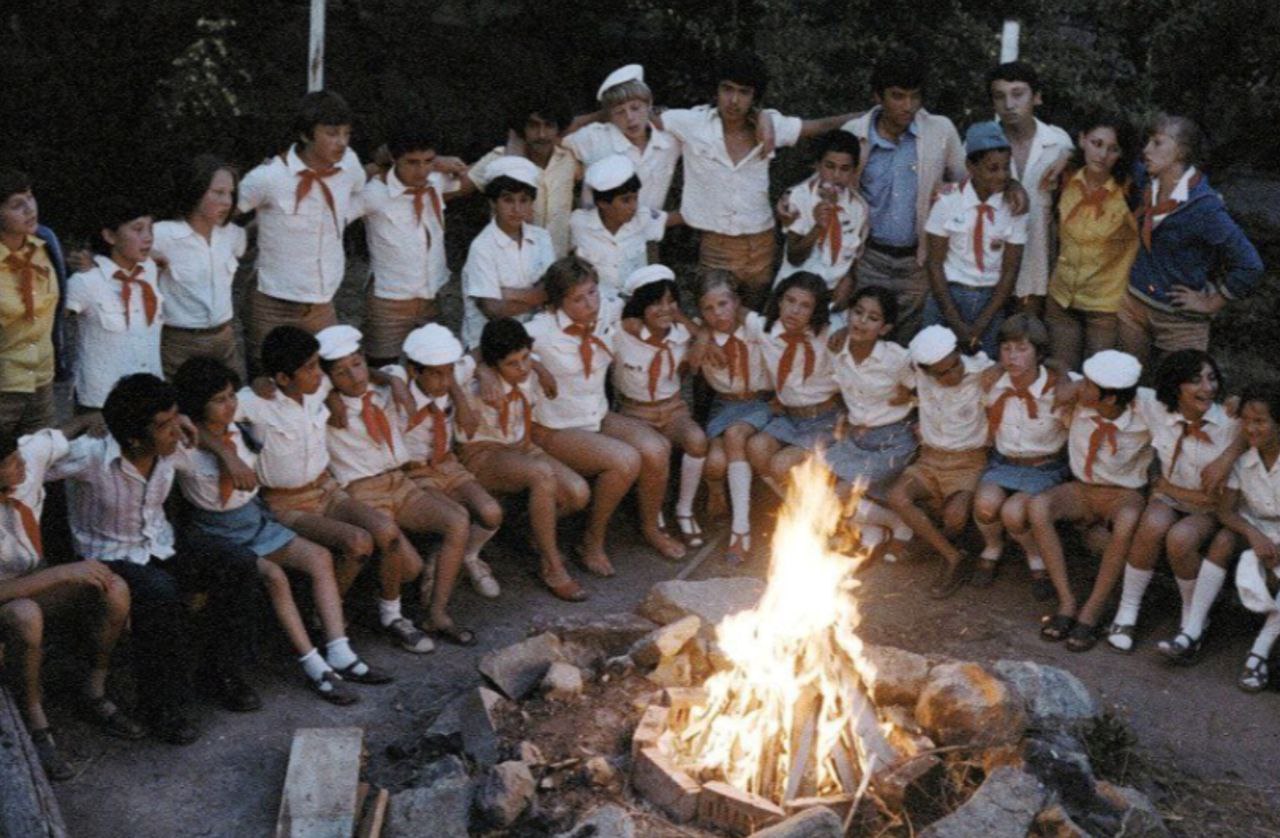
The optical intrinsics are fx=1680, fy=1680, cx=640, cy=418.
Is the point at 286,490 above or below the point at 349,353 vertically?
below

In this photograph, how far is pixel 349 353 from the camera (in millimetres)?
7480

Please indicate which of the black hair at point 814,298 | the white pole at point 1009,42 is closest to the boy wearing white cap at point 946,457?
the black hair at point 814,298

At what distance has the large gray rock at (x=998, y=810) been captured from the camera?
228 inches

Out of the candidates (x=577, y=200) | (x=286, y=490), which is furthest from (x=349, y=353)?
(x=577, y=200)

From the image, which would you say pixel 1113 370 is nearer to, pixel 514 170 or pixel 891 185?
pixel 891 185

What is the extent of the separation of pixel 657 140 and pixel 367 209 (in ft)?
5.23

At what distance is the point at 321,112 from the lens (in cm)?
780

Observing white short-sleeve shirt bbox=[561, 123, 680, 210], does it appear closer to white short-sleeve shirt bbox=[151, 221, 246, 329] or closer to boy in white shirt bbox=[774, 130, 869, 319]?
boy in white shirt bbox=[774, 130, 869, 319]

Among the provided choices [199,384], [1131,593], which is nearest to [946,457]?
[1131,593]

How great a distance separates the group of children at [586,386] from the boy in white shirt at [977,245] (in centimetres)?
2

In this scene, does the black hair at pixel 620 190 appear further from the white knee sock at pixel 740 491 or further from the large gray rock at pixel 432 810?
the large gray rock at pixel 432 810

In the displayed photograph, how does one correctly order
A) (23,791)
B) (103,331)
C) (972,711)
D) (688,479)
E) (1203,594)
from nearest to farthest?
1. (23,791)
2. (972,711)
3. (103,331)
4. (1203,594)
5. (688,479)

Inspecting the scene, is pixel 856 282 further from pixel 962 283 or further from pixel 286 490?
pixel 286 490

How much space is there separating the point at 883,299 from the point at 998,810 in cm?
309
